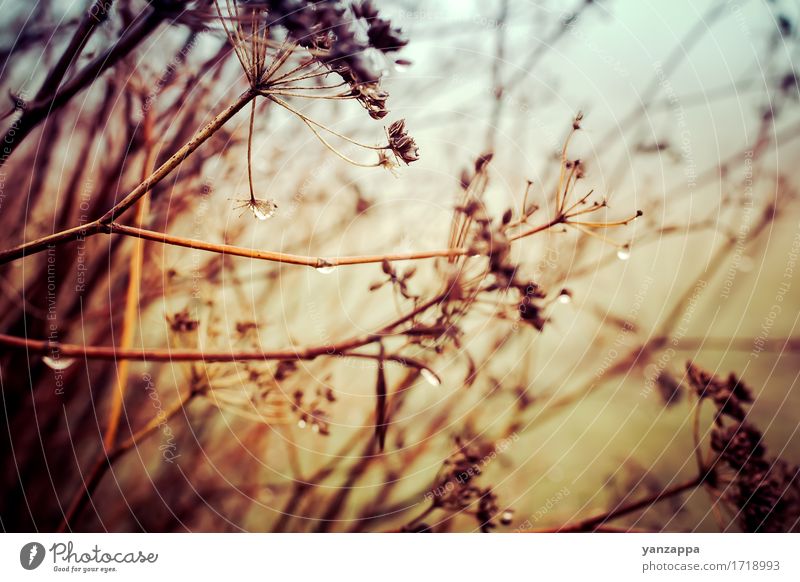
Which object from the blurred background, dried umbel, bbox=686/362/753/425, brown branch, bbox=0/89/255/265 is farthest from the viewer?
the blurred background

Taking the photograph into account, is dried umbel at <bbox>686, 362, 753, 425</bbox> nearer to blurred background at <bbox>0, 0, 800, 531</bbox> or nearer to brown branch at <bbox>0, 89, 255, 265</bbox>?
blurred background at <bbox>0, 0, 800, 531</bbox>

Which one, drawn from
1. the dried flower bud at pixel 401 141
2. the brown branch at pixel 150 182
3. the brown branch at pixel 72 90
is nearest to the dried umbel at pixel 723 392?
the dried flower bud at pixel 401 141

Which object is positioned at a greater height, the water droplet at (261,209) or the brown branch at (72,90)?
the brown branch at (72,90)

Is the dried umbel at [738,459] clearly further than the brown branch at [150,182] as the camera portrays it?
Yes

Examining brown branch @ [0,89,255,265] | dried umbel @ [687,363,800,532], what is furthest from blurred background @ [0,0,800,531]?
brown branch @ [0,89,255,265]

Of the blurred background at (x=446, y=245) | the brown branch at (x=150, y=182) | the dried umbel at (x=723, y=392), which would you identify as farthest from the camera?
the blurred background at (x=446, y=245)

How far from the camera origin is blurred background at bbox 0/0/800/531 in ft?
2.23
